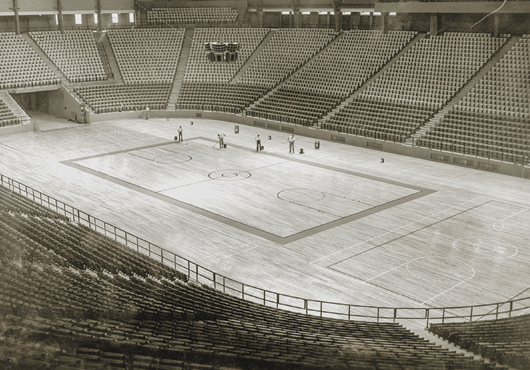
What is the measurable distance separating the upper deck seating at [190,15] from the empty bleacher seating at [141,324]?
33581 millimetres

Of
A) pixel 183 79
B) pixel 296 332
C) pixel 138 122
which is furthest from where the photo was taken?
pixel 183 79

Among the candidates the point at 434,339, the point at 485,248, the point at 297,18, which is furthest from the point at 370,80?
the point at 434,339

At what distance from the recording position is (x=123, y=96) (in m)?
40.0

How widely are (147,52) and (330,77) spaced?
14704 mm

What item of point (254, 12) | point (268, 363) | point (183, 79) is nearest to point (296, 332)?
Answer: point (268, 363)

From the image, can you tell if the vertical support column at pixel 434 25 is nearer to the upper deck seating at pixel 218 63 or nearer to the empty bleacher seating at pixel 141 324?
the upper deck seating at pixel 218 63

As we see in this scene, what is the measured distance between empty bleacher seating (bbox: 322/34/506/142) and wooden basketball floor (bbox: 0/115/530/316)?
7.48 ft

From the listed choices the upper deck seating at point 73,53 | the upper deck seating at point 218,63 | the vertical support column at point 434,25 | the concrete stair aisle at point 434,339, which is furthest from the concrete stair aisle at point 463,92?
the upper deck seating at point 73,53


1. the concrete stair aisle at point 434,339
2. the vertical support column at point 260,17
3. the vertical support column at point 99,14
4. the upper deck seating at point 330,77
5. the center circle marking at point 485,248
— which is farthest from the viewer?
the vertical support column at point 260,17

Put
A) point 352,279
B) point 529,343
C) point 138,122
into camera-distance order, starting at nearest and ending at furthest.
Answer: point 529,343, point 352,279, point 138,122

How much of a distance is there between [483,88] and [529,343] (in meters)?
24.0

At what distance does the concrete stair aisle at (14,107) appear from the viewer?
34.8m

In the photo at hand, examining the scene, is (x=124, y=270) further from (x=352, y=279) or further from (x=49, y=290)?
(x=352, y=279)

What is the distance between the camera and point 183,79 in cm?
4234
